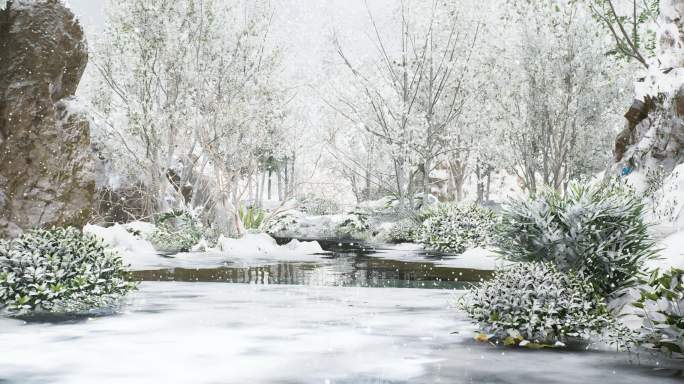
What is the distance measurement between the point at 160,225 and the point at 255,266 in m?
5.49

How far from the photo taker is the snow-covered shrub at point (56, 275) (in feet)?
27.5

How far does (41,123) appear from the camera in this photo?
12.8m

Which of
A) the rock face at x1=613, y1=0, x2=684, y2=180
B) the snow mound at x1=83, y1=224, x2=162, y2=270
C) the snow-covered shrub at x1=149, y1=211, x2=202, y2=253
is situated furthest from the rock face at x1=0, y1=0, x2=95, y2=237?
the rock face at x1=613, y1=0, x2=684, y2=180

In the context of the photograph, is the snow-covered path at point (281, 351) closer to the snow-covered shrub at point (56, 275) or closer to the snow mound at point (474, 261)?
the snow-covered shrub at point (56, 275)

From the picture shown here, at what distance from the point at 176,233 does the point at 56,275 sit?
37.9ft

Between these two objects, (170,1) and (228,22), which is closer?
(170,1)

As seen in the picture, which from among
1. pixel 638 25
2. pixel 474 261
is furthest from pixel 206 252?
pixel 638 25

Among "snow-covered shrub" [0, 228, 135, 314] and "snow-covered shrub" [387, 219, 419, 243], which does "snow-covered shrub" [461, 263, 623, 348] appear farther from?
"snow-covered shrub" [387, 219, 419, 243]

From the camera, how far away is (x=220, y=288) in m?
11.8

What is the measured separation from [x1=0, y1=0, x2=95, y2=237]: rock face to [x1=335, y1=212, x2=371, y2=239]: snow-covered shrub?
15.4 m

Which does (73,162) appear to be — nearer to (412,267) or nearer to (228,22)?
(412,267)

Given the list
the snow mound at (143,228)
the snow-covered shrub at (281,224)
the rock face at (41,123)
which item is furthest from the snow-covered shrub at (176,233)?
the snow-covered shrub at (281,224)

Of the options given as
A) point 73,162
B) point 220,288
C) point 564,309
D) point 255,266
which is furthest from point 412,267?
point 564,309

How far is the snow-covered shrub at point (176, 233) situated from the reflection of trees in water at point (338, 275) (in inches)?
171
